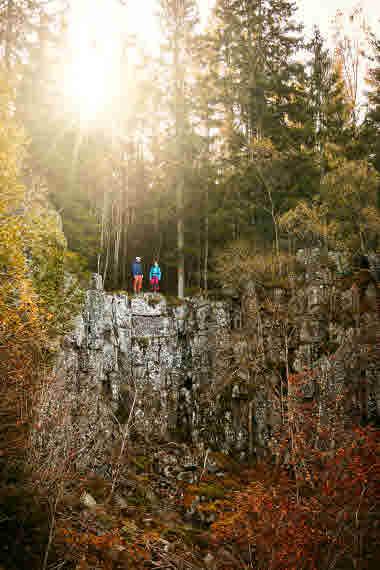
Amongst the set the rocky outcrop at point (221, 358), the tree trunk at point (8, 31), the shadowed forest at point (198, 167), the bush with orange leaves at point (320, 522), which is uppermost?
the tree trunk at point (8, 31)

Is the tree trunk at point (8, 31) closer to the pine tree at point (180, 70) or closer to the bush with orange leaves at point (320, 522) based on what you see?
the pine tree at point (180, 70)

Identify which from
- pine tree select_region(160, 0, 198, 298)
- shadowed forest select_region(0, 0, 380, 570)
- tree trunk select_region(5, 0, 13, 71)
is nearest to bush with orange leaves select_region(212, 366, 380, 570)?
shadowed forest select_region(0, 0, 380, 570)

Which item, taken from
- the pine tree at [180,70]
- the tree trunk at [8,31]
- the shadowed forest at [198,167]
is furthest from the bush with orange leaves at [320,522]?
the tree trunk at [8,31]

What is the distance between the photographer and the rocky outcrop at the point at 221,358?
41.7 ft

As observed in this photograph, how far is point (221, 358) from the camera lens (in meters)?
14.8

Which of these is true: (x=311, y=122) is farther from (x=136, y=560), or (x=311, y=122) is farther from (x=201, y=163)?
(x=136, y=560)

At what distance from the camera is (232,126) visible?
19.6 metres

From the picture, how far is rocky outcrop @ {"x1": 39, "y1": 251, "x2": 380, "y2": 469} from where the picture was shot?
41.7ft

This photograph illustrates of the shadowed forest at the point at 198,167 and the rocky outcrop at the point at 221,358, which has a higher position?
the shadowed forest at the point at 198,167

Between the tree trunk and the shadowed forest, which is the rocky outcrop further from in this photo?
the tree trunk

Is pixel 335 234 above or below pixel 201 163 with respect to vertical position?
below

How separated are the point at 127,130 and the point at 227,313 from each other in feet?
42.6

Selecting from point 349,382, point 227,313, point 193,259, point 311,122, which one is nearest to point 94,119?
point 193,259

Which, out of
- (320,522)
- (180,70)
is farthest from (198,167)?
(320,522)
